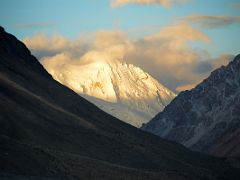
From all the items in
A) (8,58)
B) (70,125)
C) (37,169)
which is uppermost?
(8,58)

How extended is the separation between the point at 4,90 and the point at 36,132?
1904cm

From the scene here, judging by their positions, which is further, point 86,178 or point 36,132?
point 36,132

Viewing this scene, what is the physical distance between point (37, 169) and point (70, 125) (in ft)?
183

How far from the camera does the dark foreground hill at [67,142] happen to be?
102062mm

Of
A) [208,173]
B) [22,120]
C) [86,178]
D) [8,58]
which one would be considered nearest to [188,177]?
[208,173]

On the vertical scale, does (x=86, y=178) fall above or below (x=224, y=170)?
below

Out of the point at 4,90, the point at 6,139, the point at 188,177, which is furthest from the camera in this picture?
the point at 4,90

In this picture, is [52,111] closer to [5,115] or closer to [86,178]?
[5,115]

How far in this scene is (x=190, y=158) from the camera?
591ft

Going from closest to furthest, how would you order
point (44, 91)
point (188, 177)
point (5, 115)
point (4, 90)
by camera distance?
1. point (5, 115)
2. point (188, 177)
3. point (4, 90)
4. point (44, 91)

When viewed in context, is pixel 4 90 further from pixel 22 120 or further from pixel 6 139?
pixel 6 139

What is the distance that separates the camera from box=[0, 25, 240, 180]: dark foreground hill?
102 meters

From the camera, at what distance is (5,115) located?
129750 mm

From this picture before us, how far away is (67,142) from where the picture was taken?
452 ft
